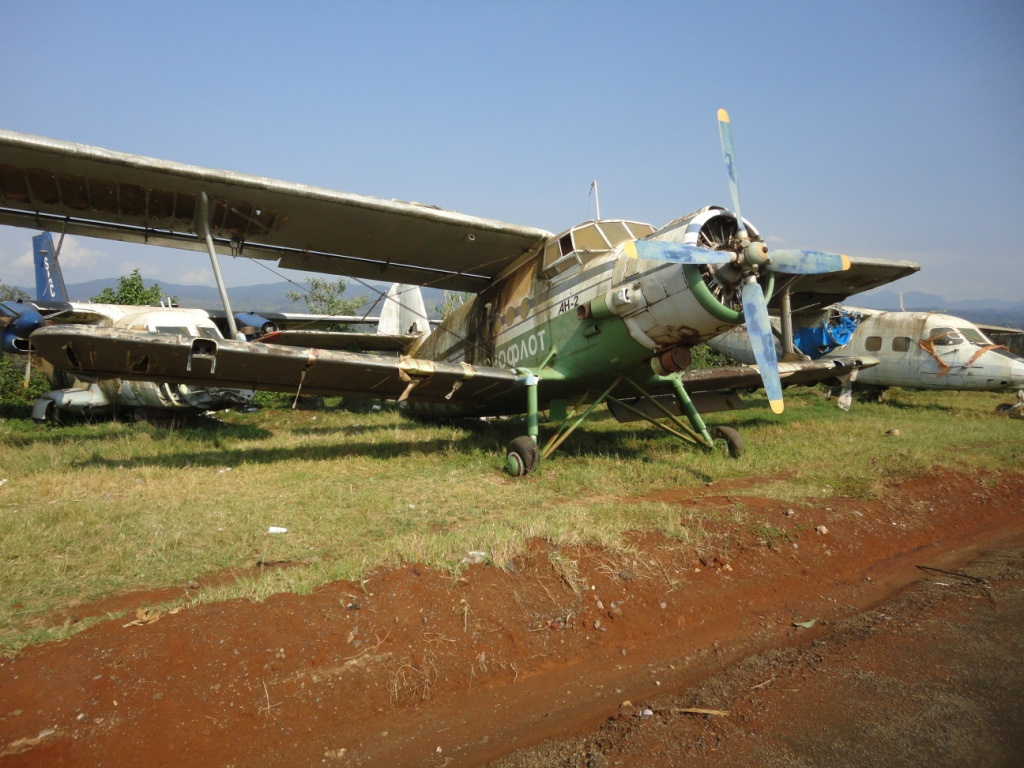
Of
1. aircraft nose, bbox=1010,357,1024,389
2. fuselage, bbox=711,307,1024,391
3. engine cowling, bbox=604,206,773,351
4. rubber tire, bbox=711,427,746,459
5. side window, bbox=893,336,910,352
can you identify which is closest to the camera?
engine cowling, bbox=604,206,773,351

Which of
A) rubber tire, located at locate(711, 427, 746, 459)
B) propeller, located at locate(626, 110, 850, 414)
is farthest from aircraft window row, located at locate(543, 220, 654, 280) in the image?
rubber tire, located at locate(711, 427, 746, 459)

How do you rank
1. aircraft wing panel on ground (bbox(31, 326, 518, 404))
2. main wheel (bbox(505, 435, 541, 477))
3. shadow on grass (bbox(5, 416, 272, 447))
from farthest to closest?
1. shadow on grass (bbox(5, 416, 272, 447))
2. main wheel (bbox(505, 435, 541, 477))
3. aircraft wing panel on ground (bbox(31, 326, 518, 404))

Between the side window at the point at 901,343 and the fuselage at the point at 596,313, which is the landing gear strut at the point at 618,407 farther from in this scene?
the side window at the point at 901,343

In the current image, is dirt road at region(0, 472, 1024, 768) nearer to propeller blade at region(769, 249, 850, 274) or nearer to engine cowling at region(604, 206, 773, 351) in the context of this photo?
engine cowling at region(604, 206, 773, 351)

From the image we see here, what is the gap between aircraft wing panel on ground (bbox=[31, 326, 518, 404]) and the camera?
7168mm

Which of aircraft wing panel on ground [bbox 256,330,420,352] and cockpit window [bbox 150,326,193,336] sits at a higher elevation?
cockpit window [bbox 150,326,193,336]

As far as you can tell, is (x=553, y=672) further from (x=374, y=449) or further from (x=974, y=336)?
(x=974, y=336)

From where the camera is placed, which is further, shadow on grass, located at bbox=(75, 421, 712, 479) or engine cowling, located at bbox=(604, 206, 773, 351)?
shadow on grass, located at bbox=(75, 421, 712, 479)

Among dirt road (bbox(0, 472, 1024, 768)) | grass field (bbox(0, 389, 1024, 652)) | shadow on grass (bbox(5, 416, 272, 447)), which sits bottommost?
dirt road (bbox(0, 472, 1024, 768))

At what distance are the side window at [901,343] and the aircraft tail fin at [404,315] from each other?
41.0 feet

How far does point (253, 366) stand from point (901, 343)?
53.4ft

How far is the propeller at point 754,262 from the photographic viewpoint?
7.01m

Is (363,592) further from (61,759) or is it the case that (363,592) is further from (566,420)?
(566,420)

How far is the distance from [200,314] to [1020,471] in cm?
1493
